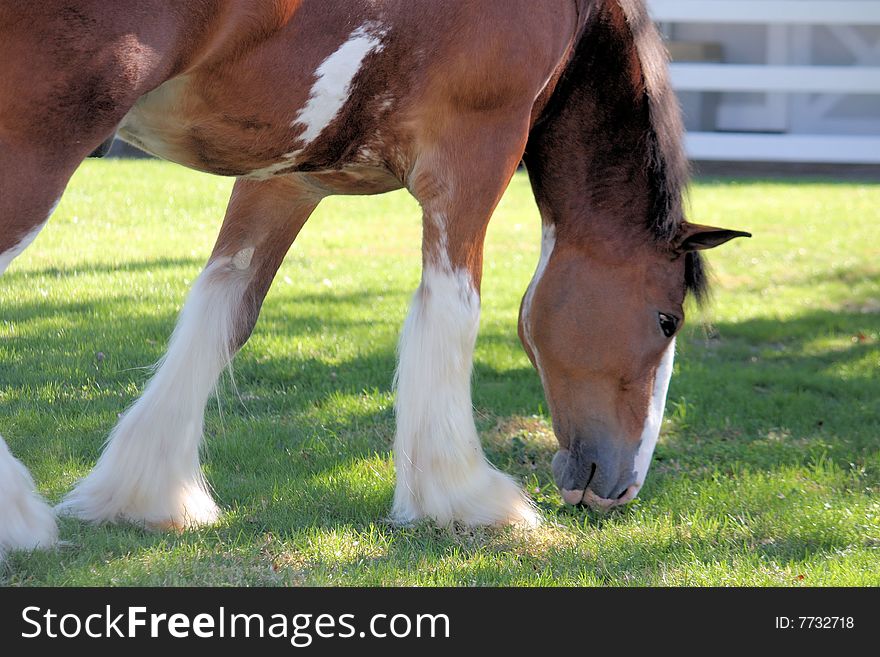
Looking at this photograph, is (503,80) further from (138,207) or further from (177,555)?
(138,207)

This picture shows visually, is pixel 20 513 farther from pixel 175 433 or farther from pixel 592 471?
pixel 592 471

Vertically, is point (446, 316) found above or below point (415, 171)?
below

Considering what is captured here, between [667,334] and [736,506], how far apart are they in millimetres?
819

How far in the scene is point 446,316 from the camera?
3.49m

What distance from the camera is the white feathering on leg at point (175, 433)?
3650 millimetres

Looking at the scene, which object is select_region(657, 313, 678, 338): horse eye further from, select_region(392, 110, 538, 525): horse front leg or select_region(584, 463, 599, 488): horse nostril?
select_region(392, 110, 538, 525): horse front leg

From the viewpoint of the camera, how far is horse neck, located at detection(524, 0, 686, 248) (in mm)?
3789

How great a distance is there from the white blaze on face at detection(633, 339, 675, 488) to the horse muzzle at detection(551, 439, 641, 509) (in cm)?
3

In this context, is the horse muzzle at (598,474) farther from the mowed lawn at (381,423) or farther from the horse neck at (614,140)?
the horse neck at (614,140)

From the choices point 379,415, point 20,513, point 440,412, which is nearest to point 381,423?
point 379,415

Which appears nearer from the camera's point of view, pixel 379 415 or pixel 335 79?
pixel 335 79

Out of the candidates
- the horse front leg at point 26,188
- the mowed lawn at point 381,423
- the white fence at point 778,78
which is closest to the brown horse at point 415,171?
the horse front leg at point 26,188

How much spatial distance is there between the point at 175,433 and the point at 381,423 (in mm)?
1405

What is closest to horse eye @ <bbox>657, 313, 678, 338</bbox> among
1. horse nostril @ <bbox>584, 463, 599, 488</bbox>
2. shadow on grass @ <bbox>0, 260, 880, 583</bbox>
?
horse nostril @ <bbox>584, 463, 599, 488</bbox>
